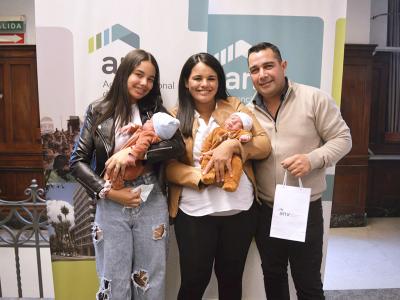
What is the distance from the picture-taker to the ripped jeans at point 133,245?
1.50 metres

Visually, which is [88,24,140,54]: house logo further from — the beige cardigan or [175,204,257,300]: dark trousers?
[175,204,257,300]: dark trousers

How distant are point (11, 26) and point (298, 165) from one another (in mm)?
3991

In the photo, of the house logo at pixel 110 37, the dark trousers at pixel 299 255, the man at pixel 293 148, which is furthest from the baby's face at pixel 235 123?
the house logo at pixel 110 37

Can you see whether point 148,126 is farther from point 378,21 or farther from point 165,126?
point 378,21

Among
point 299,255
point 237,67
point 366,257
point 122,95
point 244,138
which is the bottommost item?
point 366,257

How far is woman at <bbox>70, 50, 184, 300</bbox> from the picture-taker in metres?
1.49

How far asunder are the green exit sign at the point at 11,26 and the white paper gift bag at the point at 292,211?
12.7 ft

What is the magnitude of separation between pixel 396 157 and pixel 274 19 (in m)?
3.59

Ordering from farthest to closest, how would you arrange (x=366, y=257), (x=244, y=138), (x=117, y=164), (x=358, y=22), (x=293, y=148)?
(x=358, y=22)
(x=366, y=257)
(x=293, y=148)
(x=244, y=138)
(x=117, y=164)

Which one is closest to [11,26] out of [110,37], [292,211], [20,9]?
[20,9]

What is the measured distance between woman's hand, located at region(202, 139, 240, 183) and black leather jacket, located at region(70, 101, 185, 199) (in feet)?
0.45

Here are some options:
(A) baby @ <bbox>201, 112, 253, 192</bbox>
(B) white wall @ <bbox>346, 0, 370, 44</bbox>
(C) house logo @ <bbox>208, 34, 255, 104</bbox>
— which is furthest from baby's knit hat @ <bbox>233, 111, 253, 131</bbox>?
(B) white wall @ <bbox>346, 0, 370, 44</bbox>

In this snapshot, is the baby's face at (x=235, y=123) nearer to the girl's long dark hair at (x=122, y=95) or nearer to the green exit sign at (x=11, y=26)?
the girl's long dark hair at (x=122, y=95)

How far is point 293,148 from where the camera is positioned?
163 centimetres
